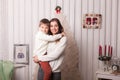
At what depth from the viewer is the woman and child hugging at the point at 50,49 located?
2643 millimetres

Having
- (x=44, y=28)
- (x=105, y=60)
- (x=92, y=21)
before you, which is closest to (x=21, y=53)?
(x=44, y=28)

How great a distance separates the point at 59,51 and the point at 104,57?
626 mm

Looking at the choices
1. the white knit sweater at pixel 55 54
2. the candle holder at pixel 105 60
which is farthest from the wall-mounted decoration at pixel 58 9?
the candle holder at pixel 105 60

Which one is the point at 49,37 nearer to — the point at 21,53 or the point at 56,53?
the point at 56,53

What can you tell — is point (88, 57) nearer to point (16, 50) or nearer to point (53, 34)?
point (53, 34)

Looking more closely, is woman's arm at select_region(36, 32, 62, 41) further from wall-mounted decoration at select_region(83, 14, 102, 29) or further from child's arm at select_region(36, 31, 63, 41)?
wall-mounted decoration at select_region(83, 14, 102, 29)

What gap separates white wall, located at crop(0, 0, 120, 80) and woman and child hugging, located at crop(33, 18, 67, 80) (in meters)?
0.58

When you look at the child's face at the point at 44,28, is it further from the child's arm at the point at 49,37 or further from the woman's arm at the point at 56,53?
the woman's arm at the point at 56,53

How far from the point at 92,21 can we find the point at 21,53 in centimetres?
112

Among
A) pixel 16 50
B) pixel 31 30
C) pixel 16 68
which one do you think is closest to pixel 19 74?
pixel 16 68

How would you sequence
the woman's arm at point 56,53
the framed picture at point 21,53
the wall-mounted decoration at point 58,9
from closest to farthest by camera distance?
the woman's arm at point 56,53 < the wall-mounted decoration at point 58,9 < the framed picture at point 21,53

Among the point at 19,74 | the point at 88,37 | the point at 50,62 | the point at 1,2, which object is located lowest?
the point at 19,74

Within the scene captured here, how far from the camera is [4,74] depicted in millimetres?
3230

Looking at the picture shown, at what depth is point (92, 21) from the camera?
315cm
